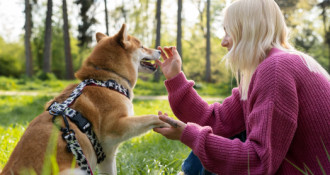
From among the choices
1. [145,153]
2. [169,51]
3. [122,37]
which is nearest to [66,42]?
[145,153]

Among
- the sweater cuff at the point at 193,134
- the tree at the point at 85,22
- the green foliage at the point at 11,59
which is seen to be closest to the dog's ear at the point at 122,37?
the sweater cuff at the point at 193,134

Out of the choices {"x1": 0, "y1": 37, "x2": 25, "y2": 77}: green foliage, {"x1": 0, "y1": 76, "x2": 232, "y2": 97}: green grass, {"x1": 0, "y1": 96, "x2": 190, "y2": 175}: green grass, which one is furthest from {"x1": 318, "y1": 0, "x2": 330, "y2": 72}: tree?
{"x1": 0, "y1": 37, "x2": 25, "y2": 77}: green foliage

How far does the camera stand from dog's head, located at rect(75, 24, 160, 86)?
2598 mm

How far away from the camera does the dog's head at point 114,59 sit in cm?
260

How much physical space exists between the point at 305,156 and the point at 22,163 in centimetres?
161

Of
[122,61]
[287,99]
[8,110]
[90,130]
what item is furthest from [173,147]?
[8,110]

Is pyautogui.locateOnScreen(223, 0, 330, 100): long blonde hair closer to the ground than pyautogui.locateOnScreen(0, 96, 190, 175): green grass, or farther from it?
farther from it

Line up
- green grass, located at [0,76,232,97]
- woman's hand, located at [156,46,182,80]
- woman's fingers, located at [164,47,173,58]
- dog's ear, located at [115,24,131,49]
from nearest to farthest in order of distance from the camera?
1. woman's hand, located at [156,46,182,80]
2. woman's fingers, located at [164,47,173,58]
3. dog's ear, located at [115,24,131,49]
4. green grass, located at [0,76,232,97]

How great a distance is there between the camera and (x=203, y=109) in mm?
2441

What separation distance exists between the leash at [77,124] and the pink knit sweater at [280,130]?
2.21 feet

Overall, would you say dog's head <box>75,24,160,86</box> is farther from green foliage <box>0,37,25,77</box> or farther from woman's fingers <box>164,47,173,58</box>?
green foliage <box>0,37,25,77</box>

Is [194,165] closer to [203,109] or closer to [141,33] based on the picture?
[203,109]

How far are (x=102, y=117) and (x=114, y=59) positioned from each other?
69 centimetres

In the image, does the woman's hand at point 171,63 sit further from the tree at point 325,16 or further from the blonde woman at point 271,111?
the tree at point 325,16
